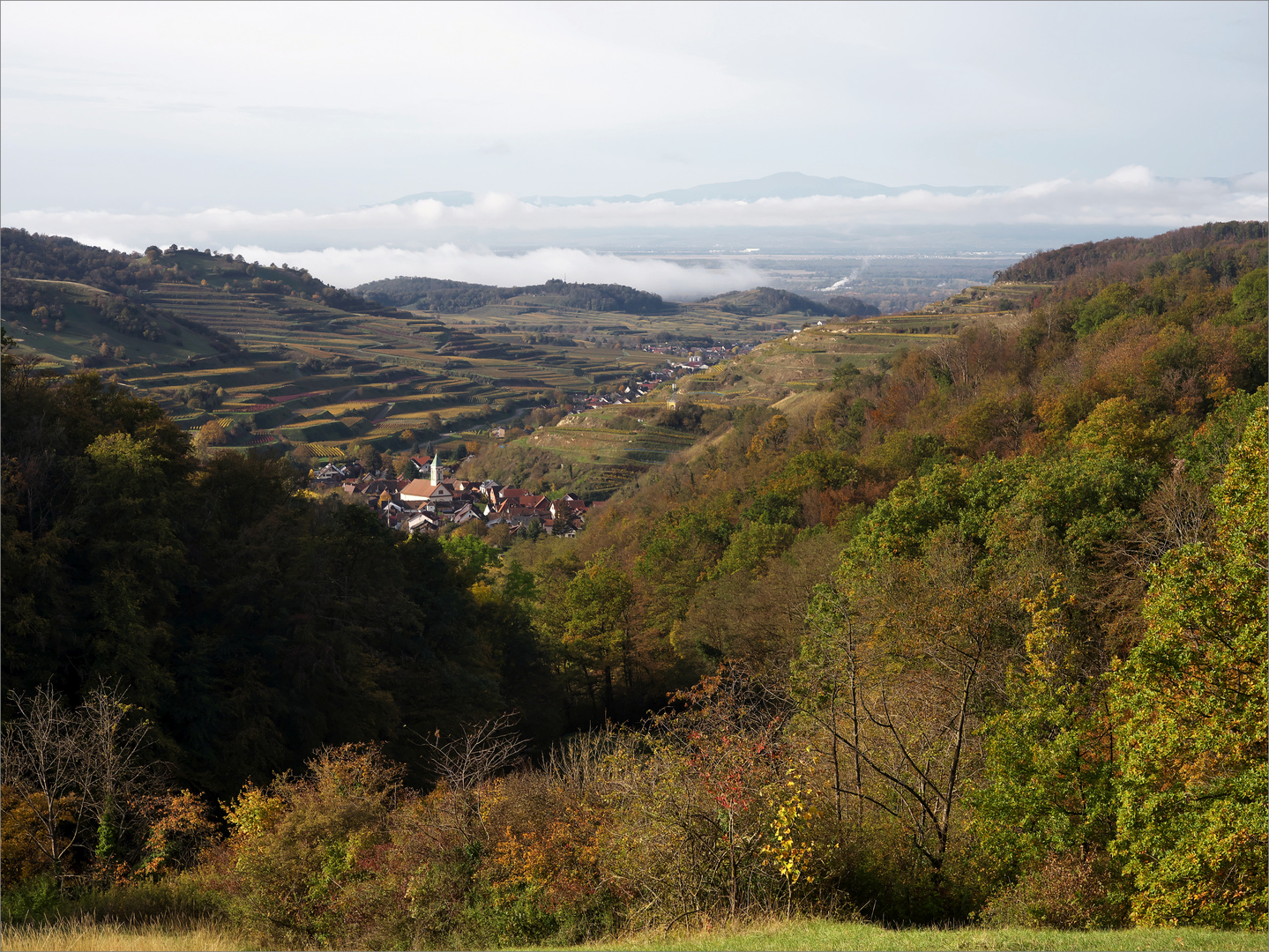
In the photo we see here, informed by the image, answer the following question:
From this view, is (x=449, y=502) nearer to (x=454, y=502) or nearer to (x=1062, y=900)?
(x=454, y=502)

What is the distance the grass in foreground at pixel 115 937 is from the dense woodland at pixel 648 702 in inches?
26.3

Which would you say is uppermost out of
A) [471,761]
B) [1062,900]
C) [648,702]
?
[471,761]

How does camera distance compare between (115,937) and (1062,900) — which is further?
(1062,900)

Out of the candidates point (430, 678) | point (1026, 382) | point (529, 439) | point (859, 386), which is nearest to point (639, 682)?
point (430, 678)

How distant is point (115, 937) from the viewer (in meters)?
10.8

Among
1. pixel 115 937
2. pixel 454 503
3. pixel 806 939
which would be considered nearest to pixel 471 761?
pixel 115 937

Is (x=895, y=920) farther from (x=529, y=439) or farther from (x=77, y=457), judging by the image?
(x=529, y=439)

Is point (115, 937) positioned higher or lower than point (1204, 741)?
lower

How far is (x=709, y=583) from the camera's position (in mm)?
36875

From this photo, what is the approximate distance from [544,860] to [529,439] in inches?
3846

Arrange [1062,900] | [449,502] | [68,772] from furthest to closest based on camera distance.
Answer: [449,502]
[68,772]
[1062,900]

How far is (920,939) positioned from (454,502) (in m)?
83.8

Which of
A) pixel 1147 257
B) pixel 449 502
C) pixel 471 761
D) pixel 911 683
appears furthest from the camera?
pixel 1147 257

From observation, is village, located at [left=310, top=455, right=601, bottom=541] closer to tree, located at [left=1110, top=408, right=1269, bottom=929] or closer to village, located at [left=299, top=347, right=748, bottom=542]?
village, located at [left=299, top=347, right=748, bottom=542]
